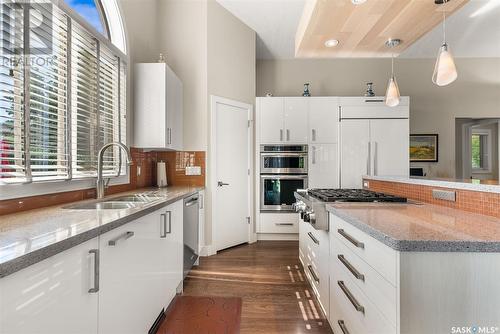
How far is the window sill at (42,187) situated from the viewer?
1.43 metres

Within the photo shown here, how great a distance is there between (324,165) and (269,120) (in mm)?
1072

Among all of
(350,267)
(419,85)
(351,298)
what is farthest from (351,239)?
(419,85)

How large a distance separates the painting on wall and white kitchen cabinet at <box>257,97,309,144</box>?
88.0 inches

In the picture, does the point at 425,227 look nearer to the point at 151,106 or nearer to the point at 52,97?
the point at 52,97

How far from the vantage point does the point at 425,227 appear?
1.11 metres

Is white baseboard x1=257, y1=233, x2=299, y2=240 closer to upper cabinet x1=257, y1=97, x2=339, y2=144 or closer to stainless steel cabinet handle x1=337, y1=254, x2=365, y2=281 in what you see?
upper cabinet x1=257, y1=97, x2=339, y2=144

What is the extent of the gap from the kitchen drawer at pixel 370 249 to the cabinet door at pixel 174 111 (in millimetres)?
2107

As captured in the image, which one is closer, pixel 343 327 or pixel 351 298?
pixel 351 298

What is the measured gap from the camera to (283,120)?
423cm

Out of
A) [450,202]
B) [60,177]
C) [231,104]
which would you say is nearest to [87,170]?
[60,177]

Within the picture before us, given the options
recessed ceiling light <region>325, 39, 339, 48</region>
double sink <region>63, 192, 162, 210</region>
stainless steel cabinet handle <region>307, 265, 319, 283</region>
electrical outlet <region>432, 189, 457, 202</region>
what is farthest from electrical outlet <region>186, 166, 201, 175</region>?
electrical outlet <region>432, 189, 457, 202</region>

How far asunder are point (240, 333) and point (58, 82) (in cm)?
204

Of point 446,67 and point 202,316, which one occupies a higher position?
point 446,67

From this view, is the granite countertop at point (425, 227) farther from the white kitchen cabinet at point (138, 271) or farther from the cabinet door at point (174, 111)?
the cabinet door at point (174, 111)
